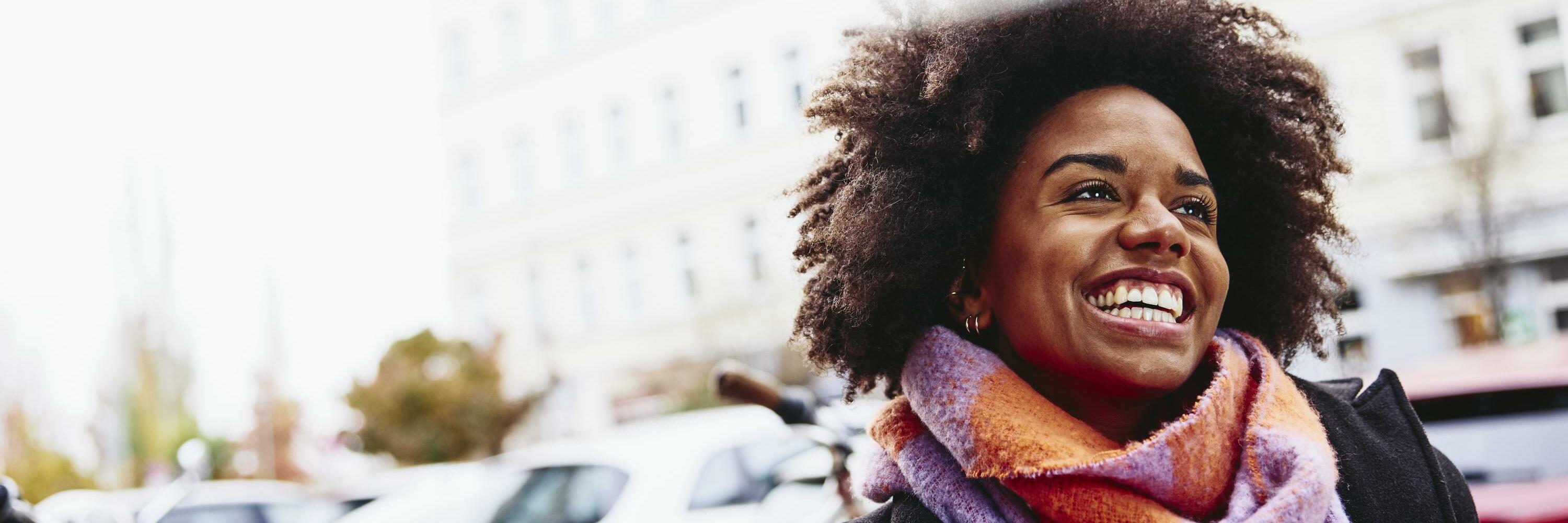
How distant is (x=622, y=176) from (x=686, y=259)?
7.32 feet

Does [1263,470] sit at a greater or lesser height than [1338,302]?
lesser

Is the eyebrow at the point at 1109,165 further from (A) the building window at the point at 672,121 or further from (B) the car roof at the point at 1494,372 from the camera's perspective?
(A) the building window at the point at 672,121

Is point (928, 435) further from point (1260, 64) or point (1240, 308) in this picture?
point (1260, 64)

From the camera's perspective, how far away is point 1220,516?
1.65 metres

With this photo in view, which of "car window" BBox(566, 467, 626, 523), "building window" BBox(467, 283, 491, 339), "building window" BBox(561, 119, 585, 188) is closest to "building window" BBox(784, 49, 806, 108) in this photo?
"building window" BBox(561, 119, 585, 188)

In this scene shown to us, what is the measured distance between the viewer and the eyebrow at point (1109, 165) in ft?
5.72

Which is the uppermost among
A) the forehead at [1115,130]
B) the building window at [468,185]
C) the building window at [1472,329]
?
the building window at [468,185]

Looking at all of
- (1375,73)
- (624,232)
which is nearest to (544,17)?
(624,232)

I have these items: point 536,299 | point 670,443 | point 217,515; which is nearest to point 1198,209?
point 670,443

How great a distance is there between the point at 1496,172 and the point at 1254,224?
35.2ft

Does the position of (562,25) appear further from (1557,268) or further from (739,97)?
(1557,268)

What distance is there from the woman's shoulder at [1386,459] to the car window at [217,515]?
7.57 metres

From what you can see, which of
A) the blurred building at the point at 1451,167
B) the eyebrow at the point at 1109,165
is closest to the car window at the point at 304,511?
the eyebrow at the point at 1109,165

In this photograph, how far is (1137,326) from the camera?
166cm
